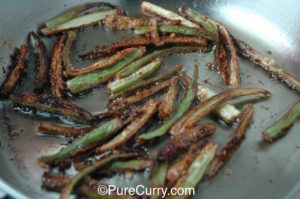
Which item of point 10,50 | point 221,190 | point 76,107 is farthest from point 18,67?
point 221,190

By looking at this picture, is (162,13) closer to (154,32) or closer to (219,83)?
(154,32)

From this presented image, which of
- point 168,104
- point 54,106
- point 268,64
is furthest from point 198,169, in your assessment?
point 268,64

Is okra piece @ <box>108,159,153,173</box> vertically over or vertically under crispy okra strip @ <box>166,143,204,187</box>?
under

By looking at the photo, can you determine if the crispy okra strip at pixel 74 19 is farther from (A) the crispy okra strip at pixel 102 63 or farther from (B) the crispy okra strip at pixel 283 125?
(B) the crispy okra strip at pixel 283 125

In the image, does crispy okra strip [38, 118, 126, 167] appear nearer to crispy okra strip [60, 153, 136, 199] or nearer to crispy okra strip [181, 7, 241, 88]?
crispy okra strip [60, 153, 136, 199]

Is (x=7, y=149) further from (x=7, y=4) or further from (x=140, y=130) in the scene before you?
(x=7, y=4)

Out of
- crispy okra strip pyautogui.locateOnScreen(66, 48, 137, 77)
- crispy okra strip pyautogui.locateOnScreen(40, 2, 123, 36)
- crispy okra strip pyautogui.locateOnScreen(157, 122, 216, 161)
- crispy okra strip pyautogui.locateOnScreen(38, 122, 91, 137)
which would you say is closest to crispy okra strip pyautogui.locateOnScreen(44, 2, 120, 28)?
crispy okra strip pyautogui.locateOnScreen(40, 2, 123, 36)
